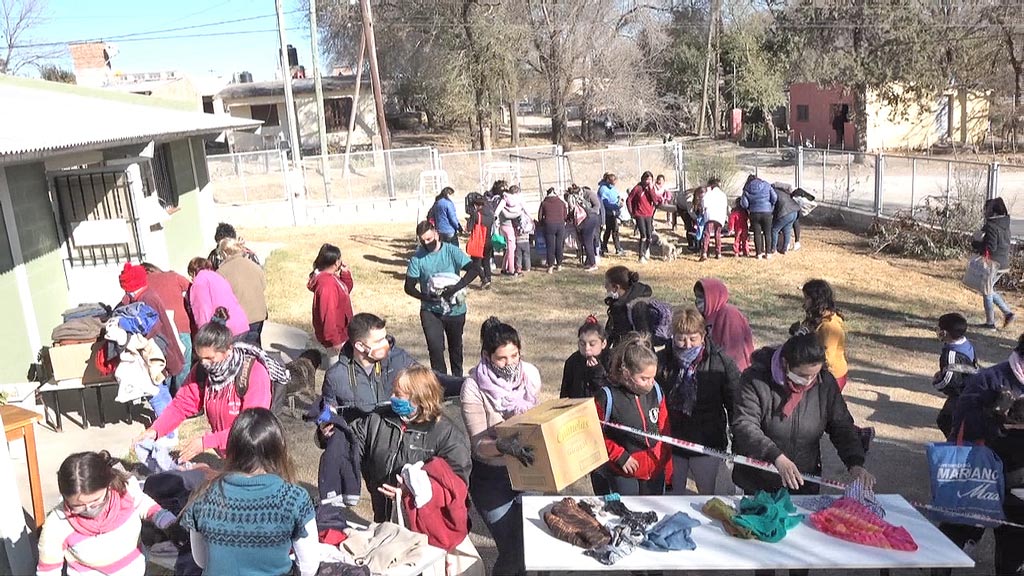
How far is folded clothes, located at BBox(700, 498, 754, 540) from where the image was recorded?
12.0ft

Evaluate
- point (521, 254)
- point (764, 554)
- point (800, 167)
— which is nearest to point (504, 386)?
point (764, 554)

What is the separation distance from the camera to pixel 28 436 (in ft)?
15.4

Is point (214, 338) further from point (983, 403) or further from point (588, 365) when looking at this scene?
point (983, 403)

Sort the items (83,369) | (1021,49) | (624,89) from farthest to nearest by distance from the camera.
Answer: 1. (624,89)
2. (1021,49)
3. (83,369)

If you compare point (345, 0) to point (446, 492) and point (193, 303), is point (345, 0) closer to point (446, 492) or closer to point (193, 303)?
point (193, 303)

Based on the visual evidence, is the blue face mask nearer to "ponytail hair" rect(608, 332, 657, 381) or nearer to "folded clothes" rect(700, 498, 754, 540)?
"ponytail hair" rect(608, 332, 657, 381)

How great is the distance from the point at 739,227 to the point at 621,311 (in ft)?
29.9

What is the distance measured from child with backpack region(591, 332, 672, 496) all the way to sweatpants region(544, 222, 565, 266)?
929 cm

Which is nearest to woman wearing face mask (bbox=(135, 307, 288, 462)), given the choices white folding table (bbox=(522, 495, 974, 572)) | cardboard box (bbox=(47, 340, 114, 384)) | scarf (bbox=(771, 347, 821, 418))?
white folding table (bbox=(522, 495, 974, 572))

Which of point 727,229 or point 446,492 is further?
point 727,229

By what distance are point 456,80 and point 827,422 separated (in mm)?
32810

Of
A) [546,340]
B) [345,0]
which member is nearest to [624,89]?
[345,0]

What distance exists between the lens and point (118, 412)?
25.2 ft

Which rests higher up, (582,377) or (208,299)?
(208,299)
